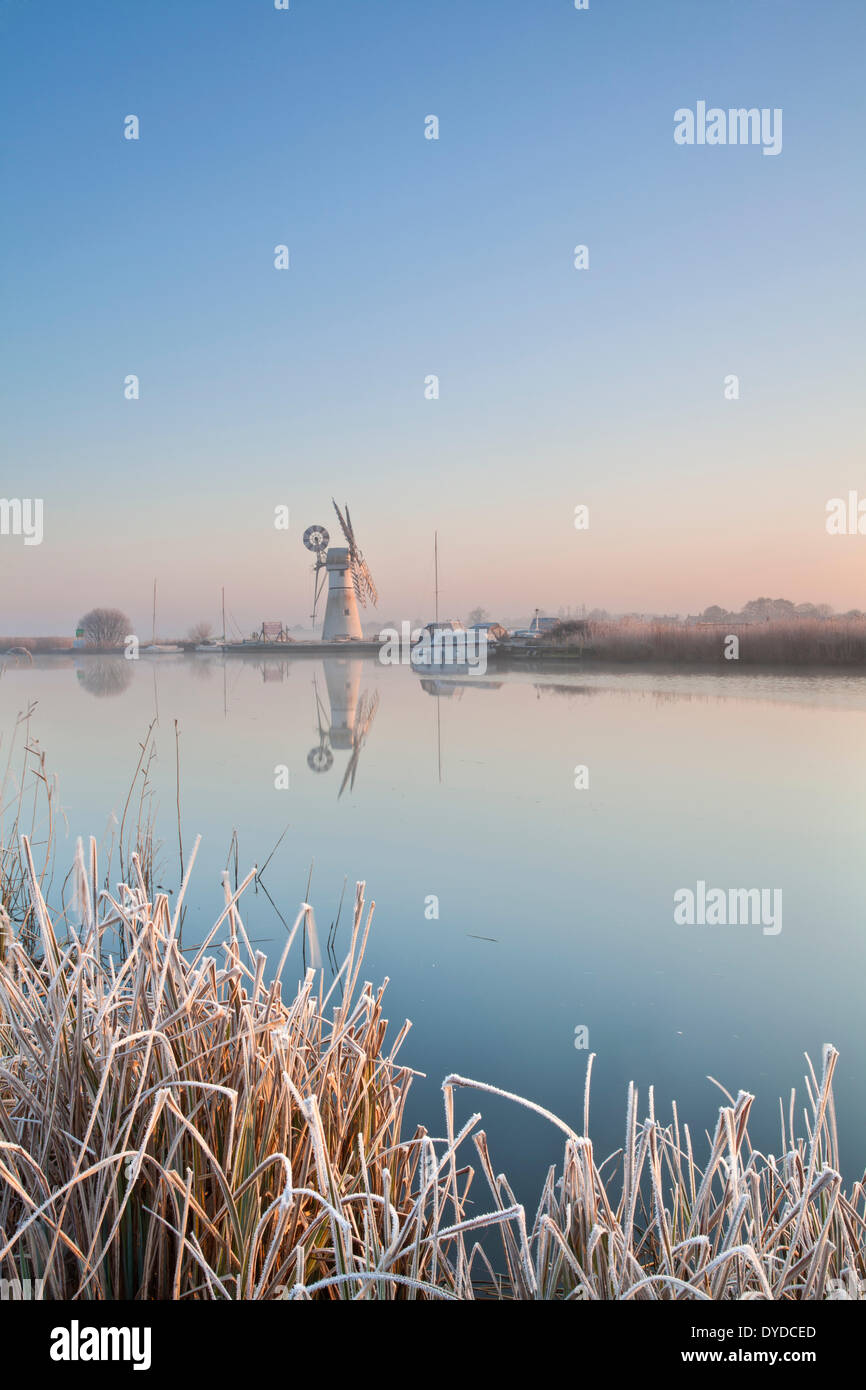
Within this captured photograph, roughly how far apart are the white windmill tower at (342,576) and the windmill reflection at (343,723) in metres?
15.5

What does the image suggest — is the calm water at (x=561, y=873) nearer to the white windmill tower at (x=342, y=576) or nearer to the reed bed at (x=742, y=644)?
the reed bed at (x=742, y=644)

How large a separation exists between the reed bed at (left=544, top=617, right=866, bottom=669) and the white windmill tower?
53.2 feet

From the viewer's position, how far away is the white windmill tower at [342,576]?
4147 centimetres

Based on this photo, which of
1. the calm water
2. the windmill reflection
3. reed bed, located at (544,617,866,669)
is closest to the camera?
the calm water

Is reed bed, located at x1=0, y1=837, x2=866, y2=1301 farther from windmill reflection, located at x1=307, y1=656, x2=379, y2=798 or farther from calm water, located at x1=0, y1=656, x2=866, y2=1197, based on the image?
windmill reflection, located at x1=307, y1=656, x2=379, y2=798

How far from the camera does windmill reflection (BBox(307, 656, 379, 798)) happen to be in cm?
1045

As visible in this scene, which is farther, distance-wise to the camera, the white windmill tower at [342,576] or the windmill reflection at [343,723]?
the white windmill tower at [342,576]

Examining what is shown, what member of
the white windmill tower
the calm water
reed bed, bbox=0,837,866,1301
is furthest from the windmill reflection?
the white windmill tower

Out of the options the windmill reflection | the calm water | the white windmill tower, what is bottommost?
the calm water

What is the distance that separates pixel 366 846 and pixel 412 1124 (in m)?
3.69

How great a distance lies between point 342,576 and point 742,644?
25751 millimetres

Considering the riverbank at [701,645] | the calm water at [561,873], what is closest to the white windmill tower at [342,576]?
the riverbank at [701,645]

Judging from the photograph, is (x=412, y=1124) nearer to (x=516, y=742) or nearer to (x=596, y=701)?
(x=516, y=742)

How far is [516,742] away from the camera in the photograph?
11.8m
